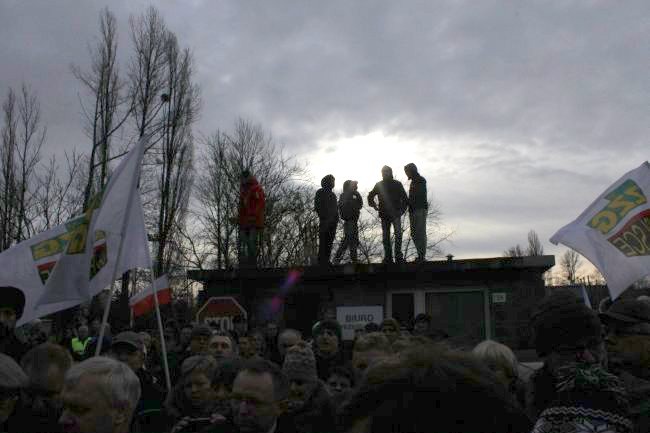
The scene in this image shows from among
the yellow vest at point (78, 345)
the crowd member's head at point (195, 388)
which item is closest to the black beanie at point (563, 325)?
the crowd member's head at point (195, 388)

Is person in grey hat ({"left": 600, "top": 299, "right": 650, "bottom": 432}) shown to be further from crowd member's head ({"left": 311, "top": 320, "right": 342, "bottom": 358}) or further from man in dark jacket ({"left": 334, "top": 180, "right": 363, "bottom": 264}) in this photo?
man in dark jacket ({"left": 334, "top": 180, "right": 363, "bottom": 264})

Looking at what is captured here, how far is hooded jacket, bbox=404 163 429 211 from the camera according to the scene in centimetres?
1258

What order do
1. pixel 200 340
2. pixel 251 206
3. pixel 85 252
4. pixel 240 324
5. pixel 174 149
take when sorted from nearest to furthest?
pixel 85 252
pixel 200 340
pixel 240 324
pixel 251 206
pixel 174 149

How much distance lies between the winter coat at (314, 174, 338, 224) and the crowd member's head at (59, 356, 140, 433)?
33.9 ft

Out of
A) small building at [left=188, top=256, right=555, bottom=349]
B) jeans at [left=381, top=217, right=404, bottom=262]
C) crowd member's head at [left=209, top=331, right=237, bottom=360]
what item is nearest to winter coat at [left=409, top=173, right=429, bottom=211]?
jeans at [left=381, top=217, right=404, bottom=262]

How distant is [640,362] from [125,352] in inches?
151

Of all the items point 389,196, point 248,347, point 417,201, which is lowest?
point 248,347

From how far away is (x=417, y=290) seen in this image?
1394 centimetres

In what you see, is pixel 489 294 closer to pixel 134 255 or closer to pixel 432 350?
pixel 134 255

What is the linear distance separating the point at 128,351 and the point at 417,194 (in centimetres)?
801

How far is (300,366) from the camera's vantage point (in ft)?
14.8

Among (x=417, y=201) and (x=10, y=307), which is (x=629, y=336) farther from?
→ (x=417, y=201)

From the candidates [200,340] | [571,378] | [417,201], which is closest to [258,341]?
[200,340]

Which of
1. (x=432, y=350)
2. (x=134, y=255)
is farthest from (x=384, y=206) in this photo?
(x=432, y=350)
